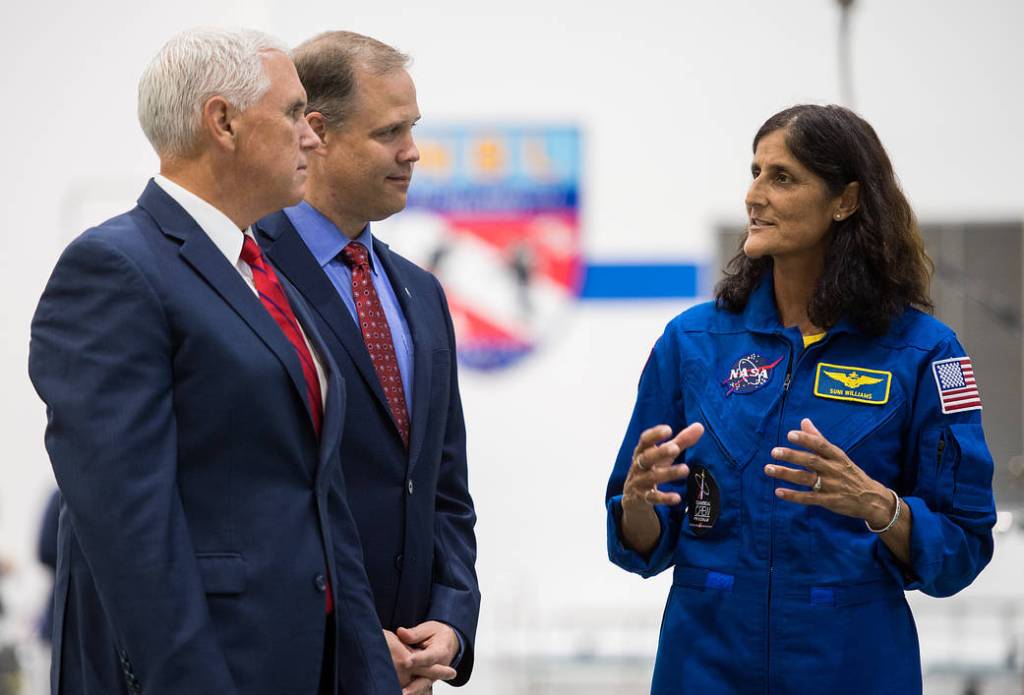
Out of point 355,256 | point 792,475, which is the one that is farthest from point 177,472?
point 792,475

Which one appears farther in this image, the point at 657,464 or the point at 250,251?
the point at 657,464

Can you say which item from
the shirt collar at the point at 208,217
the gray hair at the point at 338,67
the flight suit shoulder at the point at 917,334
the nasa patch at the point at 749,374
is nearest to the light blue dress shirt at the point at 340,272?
the gray hair at the point at 338,67

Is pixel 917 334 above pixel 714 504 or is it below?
above

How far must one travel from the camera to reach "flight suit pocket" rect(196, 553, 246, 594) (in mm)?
1527

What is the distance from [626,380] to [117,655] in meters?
3.72

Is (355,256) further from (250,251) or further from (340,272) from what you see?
(250,251)

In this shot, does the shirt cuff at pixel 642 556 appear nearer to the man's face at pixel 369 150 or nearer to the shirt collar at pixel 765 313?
the shirt collar at pixel 765 313

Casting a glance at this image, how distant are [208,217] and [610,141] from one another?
3.73m

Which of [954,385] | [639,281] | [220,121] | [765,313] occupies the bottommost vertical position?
[639,281]

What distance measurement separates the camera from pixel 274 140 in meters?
1.68

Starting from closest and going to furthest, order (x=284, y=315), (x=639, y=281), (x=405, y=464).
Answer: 1. (x=284, y=315)
2. (x=405, y=464)
3. (x=639, y=281)

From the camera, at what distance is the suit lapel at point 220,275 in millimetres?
1586

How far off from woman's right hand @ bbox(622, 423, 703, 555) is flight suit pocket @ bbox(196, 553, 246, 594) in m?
0.67

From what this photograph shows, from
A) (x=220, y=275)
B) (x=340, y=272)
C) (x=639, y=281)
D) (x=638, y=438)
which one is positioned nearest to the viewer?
(x=220, y=275)
